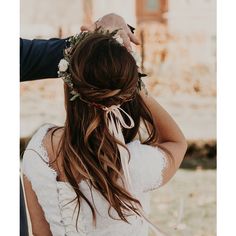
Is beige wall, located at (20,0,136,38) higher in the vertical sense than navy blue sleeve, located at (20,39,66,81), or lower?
higher

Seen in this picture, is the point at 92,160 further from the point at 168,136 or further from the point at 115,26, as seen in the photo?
the point at 115,26

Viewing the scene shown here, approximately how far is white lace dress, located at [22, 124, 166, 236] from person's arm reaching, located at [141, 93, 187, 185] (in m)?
0.05

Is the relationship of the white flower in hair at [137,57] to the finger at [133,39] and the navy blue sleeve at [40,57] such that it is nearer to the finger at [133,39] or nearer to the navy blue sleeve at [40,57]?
the finger at [133,39]

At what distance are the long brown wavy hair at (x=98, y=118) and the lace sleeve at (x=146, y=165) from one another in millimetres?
34

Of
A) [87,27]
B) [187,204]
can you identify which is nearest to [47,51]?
[87,27]

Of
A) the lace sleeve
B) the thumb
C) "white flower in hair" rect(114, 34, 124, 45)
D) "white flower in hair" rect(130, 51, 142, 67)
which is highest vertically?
the thumb

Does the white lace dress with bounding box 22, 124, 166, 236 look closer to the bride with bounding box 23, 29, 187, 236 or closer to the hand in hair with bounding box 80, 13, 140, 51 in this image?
the bride with bounding box 23, 29, 187, 236

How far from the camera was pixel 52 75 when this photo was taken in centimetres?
171

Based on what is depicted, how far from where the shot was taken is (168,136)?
1.74 m

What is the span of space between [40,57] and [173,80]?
404 mm

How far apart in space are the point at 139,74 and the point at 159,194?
1.18 ft

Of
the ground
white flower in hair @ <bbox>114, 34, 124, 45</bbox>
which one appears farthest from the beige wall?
the ground

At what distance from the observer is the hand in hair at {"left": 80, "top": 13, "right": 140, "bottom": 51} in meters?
1.70
